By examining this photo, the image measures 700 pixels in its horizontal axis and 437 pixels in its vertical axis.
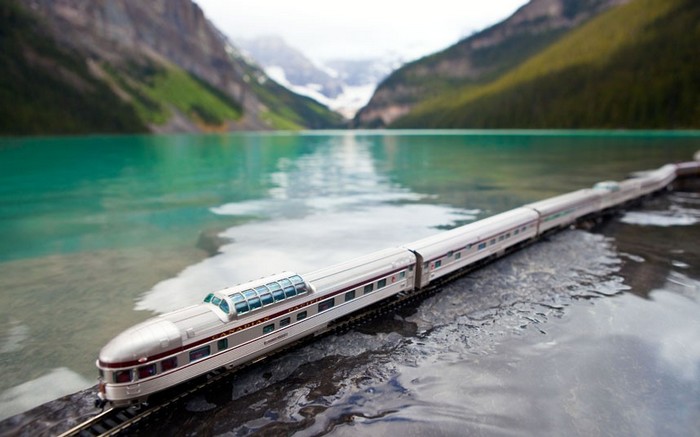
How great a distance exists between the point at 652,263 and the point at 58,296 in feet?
136

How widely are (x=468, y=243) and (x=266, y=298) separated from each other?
15529mm

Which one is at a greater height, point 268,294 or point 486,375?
point 268,294

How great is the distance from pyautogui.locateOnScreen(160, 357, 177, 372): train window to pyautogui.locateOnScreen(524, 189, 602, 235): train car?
103 ft

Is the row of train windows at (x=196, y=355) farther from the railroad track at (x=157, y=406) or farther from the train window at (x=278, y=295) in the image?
the railroad track at (x=157, y=406)

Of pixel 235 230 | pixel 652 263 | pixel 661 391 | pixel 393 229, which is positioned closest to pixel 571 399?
pixel 661 391

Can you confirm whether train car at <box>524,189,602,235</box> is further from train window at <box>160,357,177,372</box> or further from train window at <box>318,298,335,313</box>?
train window at <box>160,357,177,372</box>

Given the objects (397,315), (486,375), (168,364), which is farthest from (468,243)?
(168,364)

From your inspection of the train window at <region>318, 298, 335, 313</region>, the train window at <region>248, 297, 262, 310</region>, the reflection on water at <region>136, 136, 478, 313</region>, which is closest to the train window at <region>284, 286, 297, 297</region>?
the train window at <region>248, 297, 262, 310</region>

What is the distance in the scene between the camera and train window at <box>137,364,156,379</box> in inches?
567

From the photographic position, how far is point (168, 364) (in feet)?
49.1

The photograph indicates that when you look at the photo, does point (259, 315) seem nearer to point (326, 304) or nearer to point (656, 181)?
point (326, 304)

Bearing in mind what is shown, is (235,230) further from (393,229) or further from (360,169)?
(360,169)

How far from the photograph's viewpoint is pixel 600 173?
271ft

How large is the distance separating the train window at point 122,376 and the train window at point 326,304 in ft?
27.1
